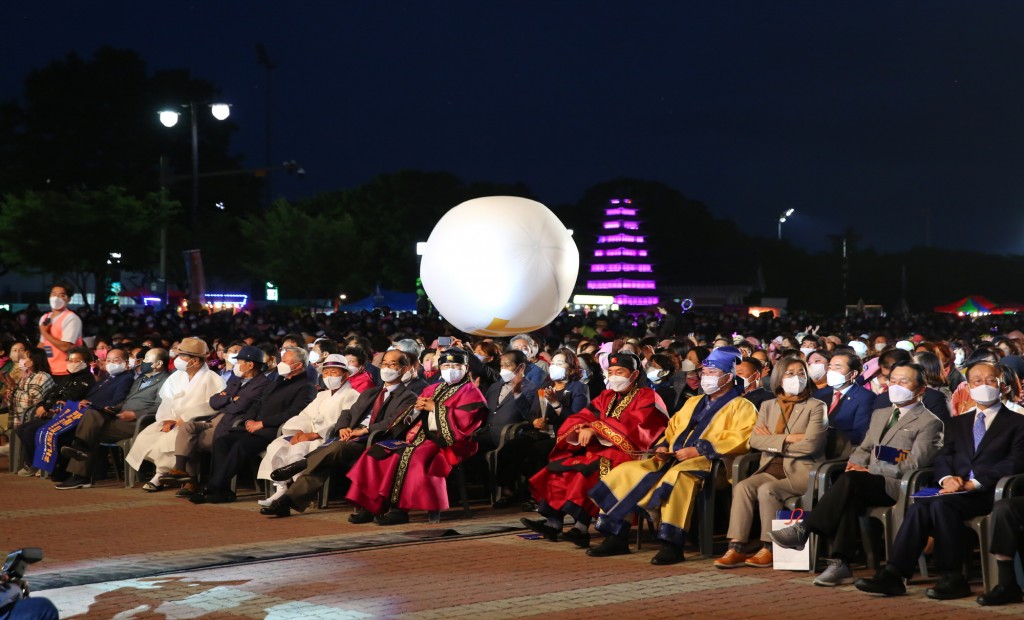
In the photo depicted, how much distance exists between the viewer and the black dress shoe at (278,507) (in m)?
12.3

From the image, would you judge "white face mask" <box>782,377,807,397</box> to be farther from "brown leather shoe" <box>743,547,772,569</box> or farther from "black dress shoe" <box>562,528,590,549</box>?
"black dress shoe" <box>562,528,590,549</box>

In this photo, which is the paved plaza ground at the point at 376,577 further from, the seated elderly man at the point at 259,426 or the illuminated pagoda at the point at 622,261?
the illuminated pagoda at the point at 622,261

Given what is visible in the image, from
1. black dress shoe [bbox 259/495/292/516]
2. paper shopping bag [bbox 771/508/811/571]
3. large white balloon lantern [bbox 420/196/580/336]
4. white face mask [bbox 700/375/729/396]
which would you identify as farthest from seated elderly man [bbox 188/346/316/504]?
paper shopping bag [bbox 771/508/811/571]

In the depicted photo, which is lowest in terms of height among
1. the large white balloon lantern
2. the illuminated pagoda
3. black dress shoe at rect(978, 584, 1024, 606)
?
black dress shoe at rect(978, 584, 1024, 606)

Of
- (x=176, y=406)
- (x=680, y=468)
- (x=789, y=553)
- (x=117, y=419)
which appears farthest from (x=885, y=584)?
(x=117, y=419)

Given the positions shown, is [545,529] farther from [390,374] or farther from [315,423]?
[315,423]

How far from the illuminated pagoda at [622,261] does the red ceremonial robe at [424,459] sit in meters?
65.4

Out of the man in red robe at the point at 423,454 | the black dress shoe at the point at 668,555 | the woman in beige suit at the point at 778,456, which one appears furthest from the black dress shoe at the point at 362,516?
the woman in beige suit at the point at 778,456

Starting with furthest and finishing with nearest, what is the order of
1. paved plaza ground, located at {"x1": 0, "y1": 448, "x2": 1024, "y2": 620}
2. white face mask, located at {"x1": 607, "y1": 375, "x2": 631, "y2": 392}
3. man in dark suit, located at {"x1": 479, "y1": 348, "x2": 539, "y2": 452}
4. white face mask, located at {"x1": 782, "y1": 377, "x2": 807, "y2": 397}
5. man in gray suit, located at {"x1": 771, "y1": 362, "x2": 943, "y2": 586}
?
man in dark suit, located at {"x1": 479, "y1": 348, "x2": 539, "y2": 452} → white face mask, located at {"x1": 607, "y1": 375, "x2": 631, "y2": 392} → white face mask, located at {"x1": 782, "y1": 377, "x2": 807, "y2": 397} → man in gray suit, located at {"x1": 771, "y1": 362, "x2": 943, "y2": 586} → paved plaza ground, located at {"x1": 0, "y1": 448, "x2": 1024, "y2": 620}

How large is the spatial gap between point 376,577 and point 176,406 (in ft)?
21.0

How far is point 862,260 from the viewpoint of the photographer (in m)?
110

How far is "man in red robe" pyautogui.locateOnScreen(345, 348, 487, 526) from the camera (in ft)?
39.1

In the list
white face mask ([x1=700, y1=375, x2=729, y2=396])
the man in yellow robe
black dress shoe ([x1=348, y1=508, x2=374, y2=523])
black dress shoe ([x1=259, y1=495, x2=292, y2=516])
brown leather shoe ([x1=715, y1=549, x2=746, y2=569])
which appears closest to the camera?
brown leather shoe ([x1=715, y1=549, x2=746, y2=569])

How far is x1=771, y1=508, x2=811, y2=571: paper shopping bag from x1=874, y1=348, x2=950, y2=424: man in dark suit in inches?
50.7
